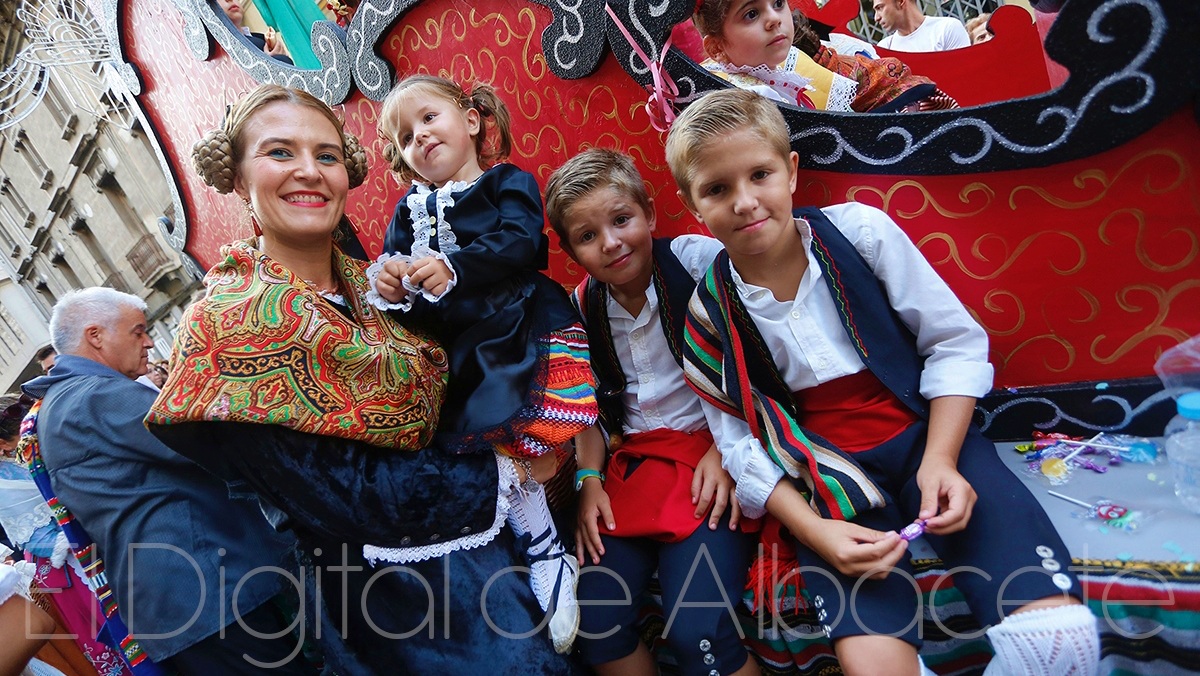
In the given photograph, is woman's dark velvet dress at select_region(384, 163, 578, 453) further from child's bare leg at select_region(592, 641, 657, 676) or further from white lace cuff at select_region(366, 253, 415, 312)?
child's bare leg at select_region(592, 641, 657, 676)

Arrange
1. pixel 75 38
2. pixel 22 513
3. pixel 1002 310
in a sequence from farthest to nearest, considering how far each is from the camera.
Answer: pixel 75 38 → pixel 22 513 → pixel 1002 310

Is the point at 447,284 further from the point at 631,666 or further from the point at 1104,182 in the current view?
the point at 1104,182

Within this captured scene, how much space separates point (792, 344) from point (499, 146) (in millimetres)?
1165

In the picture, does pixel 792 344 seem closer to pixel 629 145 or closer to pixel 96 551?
pixel 629 145

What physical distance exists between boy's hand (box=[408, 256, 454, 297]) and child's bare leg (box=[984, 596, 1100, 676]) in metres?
1.37

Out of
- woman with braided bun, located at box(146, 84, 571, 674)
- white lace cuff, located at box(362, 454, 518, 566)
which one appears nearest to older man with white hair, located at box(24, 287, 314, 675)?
woman with braided bun, located at box(146, 84, 571, 674)

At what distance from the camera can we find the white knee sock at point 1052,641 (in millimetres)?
1148

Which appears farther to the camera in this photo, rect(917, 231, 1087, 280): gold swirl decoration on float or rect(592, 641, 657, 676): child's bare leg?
rect(592, 641, 657, 676): child's bare leg

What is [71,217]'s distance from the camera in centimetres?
1557

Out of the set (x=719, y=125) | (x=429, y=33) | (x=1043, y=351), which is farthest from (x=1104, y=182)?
(x=429, y=33)

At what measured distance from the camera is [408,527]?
1540mm

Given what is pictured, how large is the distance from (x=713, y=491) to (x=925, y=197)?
2.94ft

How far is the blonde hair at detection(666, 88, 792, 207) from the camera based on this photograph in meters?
1.51

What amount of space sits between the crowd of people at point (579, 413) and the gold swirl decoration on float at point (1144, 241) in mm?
366
